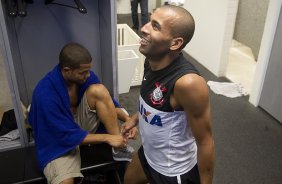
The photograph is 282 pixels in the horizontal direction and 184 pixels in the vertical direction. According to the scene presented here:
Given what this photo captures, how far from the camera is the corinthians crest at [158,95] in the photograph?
121 cm

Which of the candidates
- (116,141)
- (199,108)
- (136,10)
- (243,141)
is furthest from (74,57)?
(136,10)

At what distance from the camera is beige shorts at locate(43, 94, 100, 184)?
1.53m

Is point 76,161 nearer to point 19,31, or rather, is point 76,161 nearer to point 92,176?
point 92,176

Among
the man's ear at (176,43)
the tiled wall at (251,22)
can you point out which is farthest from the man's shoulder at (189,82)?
the tiled wall at (251,22)

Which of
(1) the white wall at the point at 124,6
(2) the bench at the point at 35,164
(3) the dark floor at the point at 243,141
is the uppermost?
(1) the white wall at the point at 124,6

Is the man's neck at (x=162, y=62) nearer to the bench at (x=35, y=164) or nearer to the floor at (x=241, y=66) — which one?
the bench at (x=35, y=164)

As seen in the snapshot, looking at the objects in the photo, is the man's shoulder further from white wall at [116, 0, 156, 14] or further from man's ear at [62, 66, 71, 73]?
white wall at [116, 0, 156, 14]

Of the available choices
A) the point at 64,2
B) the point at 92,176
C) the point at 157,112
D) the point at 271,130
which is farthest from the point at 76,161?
the point at 271,130

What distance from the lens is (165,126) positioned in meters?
1.26

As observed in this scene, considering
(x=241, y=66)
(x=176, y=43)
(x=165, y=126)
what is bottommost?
(x=241, y=66)

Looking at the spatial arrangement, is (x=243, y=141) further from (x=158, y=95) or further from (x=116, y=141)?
(x=158, y=95)

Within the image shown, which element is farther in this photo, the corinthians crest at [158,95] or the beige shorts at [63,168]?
the beige shorts at [63,168]

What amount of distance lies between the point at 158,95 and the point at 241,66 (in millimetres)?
2740

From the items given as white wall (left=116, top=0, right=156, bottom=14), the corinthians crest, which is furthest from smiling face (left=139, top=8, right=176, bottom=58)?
white wall (left=116, top=0, right=156, bottom=14)
